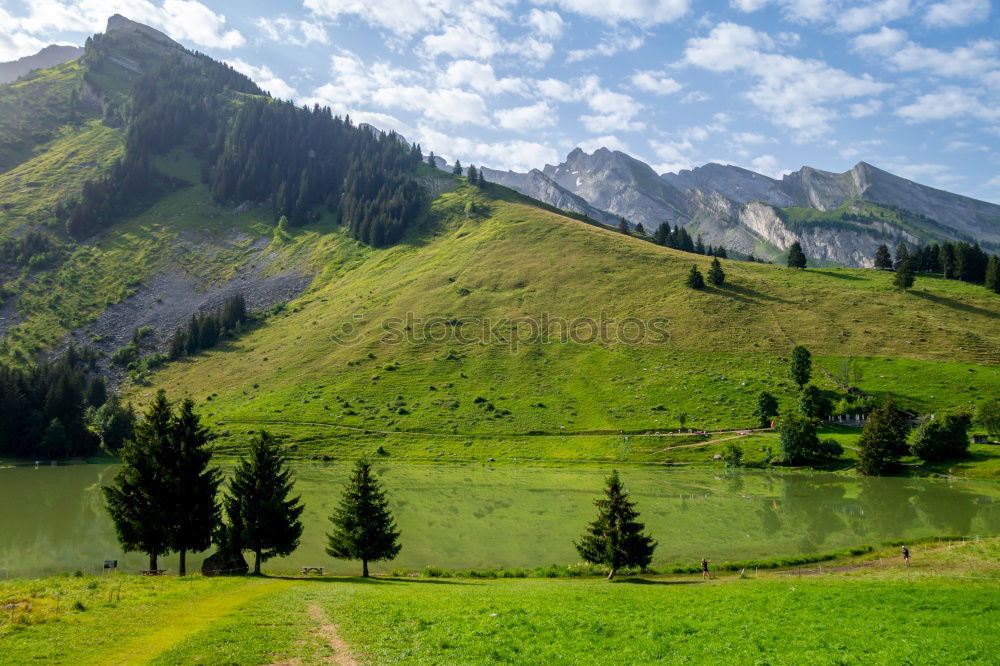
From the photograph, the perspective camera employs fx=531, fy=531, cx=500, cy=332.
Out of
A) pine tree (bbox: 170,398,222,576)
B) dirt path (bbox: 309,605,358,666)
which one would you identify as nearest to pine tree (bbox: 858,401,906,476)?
dirt path (bbox: 309,605,358,666)

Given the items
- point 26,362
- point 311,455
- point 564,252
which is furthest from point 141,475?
point 564,252

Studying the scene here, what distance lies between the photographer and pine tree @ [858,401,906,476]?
7500 centimetres

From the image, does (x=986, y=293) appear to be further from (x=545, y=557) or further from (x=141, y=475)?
(x=141, y=475)

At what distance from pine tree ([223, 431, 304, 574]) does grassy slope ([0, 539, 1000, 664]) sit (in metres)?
6.99

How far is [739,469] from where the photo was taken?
80.9m

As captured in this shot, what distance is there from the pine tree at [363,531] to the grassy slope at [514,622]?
7509 millimetres

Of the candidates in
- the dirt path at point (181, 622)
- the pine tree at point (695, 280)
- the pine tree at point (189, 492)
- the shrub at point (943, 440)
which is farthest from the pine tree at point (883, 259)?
the dirt path at point (181, 622)

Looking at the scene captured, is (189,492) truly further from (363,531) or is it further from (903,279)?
(903,279)

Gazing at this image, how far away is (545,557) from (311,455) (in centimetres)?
6031

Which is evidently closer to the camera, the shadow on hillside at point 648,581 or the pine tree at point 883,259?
the shadow on hillside at point 648,581

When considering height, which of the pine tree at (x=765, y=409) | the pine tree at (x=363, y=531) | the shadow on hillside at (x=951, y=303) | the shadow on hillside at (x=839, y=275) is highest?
the shadow on hillside at (x=839, y=275)

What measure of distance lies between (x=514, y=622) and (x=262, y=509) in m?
25.5

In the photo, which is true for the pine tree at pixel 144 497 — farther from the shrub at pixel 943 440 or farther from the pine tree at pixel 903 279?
the pine tree at pixel 903 279

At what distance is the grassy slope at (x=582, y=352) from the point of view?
10038 cm
